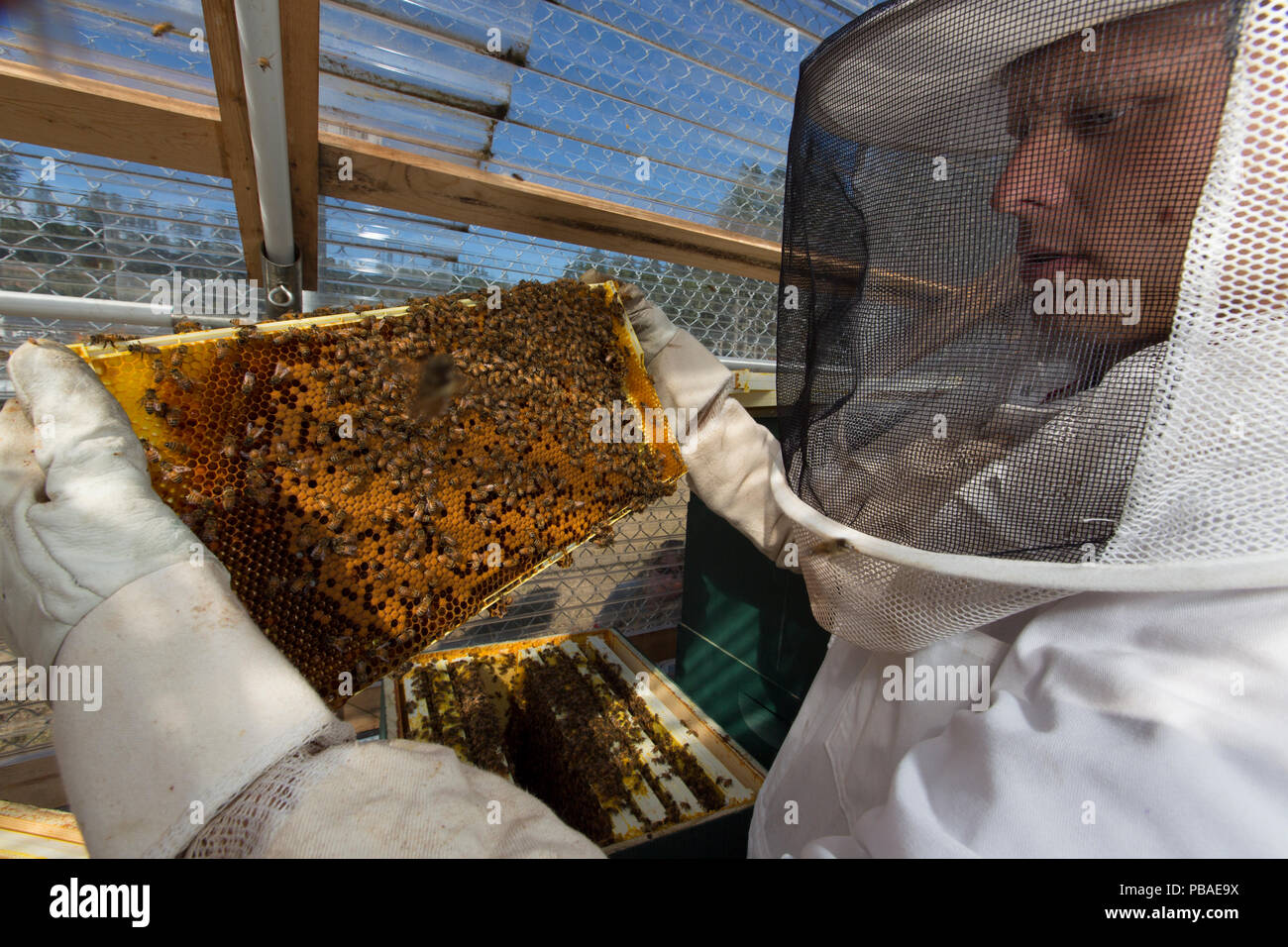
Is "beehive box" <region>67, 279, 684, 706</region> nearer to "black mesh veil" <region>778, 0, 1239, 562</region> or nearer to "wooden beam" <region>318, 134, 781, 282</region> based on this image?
"wooden beam" <region>318, 134, 781, 282</region>

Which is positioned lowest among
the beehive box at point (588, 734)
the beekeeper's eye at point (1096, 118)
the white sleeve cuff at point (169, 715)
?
the beehive box at point (588, 734)

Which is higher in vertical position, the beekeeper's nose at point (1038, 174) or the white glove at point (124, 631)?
the beekeeper's nose at point (1038, 174)

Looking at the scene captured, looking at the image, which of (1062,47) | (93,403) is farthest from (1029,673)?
(93,403)

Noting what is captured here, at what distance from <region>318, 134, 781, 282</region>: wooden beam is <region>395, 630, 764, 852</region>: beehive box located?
213cm

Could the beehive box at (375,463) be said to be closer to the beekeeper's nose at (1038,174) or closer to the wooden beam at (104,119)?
the wooden beam at (104,119)

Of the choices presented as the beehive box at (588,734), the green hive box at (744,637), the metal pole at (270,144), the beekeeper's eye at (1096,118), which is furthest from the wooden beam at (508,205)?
the beehive box at (588,734)

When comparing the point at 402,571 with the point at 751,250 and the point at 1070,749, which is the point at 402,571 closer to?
the point at 1070,749

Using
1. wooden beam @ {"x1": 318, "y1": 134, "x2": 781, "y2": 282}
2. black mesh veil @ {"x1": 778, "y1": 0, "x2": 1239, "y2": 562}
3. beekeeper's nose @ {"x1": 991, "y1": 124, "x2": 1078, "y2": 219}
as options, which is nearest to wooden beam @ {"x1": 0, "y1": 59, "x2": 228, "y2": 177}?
wooden beam @ {"x1": 318, "y1": 134, "x2": 781, "y2": 282}

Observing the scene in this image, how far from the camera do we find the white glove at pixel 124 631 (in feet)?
2.77

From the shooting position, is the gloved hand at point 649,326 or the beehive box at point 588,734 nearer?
the gloved hand at point 649,326

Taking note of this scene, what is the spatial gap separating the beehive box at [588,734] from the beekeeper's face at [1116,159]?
2164mm

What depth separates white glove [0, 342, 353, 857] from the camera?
0.84 metres

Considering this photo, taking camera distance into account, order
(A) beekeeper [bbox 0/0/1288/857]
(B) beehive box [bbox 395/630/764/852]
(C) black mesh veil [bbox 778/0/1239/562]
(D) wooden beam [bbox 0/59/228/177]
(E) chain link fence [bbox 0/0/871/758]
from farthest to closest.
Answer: (B) beehive box [bbox 395/630/764/852]
(E) chain link fence [bbox 0/0/871/758]
(D) wooden beam [bbox 0/59/228/177]
(C) black mesh veil [bbox 778/0/1239/562]
(A) beekeeper [bbox 0/0/1288/857]
